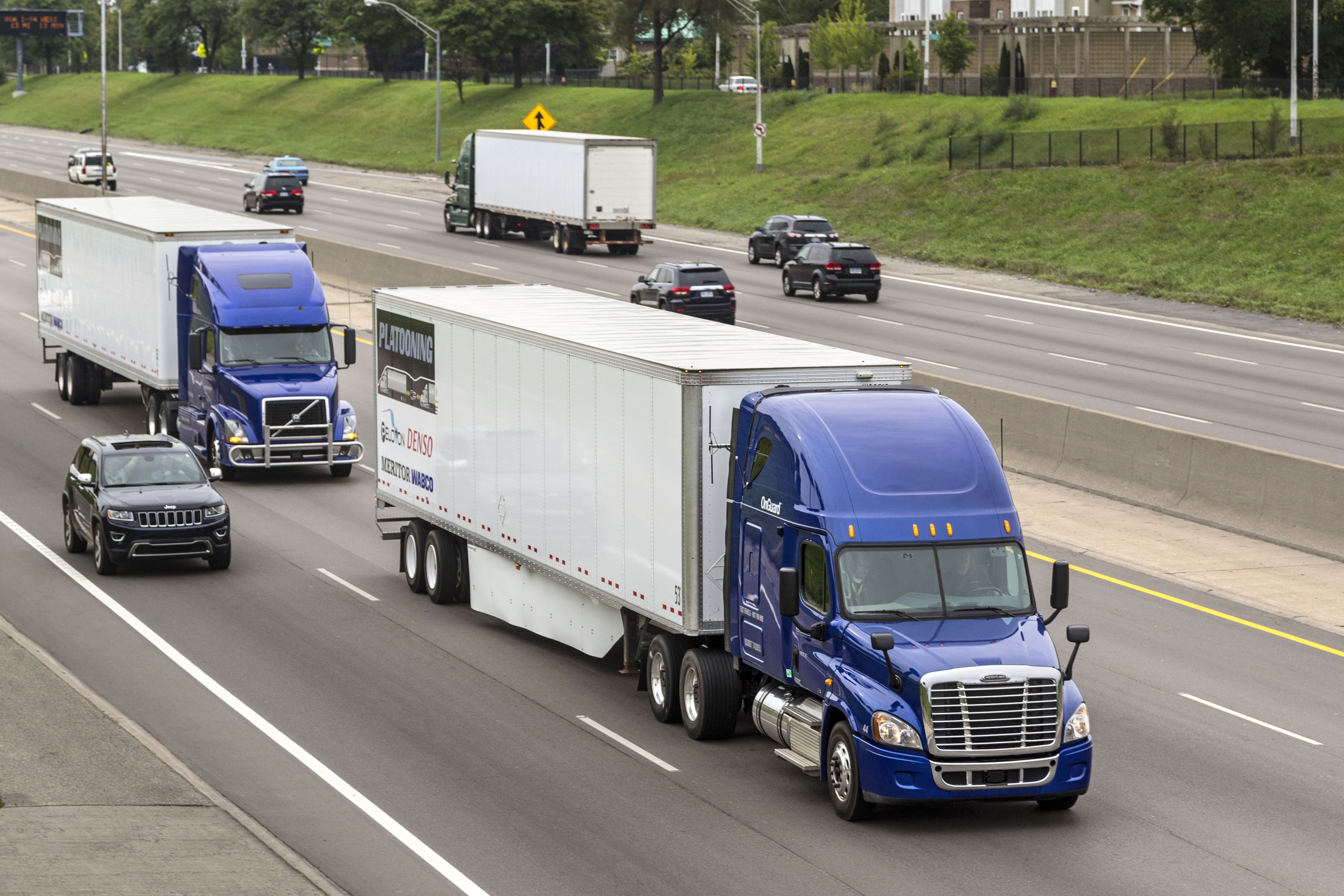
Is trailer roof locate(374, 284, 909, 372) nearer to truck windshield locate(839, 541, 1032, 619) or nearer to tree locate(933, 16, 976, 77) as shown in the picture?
truck windshield locate(839, 541, 1032, 619)

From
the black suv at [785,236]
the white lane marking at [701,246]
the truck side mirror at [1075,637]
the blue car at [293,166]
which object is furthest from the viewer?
the blue car at [293,166]

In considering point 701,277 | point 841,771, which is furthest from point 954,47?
point 841,771

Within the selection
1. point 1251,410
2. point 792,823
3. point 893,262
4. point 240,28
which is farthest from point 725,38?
point 792,823

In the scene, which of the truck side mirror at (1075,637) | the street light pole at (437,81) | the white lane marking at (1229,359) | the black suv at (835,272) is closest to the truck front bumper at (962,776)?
the truck side mirror at (1075,637)

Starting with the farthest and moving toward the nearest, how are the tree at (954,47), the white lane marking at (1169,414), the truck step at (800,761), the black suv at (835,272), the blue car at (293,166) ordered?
the tree at (954,47)
the blue car at (293,166)
the black suv at (835,272)
the white lane marking at (1169,414)
the truck step at (800,761)

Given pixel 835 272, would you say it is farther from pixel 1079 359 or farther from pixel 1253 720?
pixel 1253 720

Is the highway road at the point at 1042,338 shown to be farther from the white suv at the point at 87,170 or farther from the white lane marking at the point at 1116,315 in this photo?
the white suv at the point at 87,170

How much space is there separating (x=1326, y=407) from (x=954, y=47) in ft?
235

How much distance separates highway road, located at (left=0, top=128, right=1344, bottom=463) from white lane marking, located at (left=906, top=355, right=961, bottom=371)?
0.08 metres

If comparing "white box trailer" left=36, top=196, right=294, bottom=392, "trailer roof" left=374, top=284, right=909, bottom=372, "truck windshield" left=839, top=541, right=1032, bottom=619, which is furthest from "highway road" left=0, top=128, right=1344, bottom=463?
"truck windshield" left=839, top=541, right=1032, bottom=619

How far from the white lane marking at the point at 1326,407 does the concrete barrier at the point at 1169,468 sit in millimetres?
8233

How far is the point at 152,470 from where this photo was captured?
24641 millimetres

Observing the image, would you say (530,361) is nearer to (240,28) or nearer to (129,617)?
(129,617)

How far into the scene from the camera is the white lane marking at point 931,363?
135 feet
